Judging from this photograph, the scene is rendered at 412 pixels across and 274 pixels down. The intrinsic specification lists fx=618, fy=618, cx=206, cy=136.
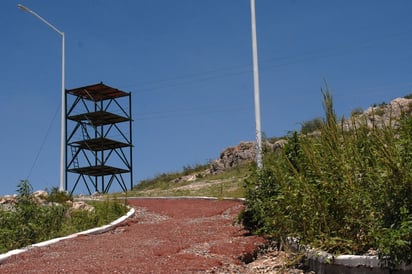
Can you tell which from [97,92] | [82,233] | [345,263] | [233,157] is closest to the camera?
[345,263]

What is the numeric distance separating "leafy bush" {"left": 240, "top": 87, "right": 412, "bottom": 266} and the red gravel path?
121 cm

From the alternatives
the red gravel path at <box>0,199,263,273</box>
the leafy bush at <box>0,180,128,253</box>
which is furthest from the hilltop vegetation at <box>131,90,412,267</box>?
the leafy bush at <box>0,180,128,253</box>

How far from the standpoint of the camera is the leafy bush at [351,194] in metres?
5.87

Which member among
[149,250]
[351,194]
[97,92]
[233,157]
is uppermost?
[97,92]

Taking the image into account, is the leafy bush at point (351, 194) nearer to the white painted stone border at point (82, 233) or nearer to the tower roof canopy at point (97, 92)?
the white painted stone border at point (82, 233)

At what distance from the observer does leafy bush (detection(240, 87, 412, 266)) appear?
19.2 ft

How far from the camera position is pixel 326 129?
26.3 ft

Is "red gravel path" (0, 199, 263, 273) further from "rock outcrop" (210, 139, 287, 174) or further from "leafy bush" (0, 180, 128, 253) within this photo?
"rock outcrop" (210, 139, 287, 174)

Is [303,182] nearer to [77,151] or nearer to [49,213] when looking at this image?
[49,213]

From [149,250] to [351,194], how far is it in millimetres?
4472

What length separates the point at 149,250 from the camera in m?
10.3

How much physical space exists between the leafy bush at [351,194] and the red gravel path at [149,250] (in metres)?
1.21

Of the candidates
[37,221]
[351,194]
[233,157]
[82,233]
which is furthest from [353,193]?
[233,157]

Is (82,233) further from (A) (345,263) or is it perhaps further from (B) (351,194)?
(A) (345,263)
